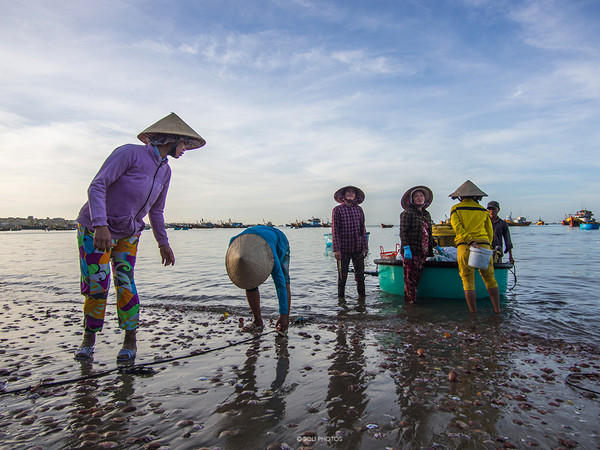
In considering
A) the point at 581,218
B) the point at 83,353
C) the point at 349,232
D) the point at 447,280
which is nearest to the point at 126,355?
the point at 83,353

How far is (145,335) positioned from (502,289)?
762cm

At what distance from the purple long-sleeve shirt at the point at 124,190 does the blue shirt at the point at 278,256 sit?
1.28 metres

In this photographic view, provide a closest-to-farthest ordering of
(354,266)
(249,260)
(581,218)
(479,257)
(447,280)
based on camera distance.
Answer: (249,260) < (479,257) < (447,280) < (354,266) < (581,218)

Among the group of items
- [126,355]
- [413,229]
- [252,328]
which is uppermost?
[413,229]

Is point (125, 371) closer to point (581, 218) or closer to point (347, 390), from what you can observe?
point (347, 390)

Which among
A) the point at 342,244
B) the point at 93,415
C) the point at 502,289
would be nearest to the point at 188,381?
the point at 93,415

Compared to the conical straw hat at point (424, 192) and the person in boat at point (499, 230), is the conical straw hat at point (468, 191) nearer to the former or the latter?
the conical straw hat at point (424, 192)

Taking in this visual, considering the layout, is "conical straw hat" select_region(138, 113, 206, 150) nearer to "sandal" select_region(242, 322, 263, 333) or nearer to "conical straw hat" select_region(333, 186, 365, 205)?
"sandal" select_region(242, 322, 263, 333)

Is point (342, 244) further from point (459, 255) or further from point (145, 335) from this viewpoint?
point (145, 335)

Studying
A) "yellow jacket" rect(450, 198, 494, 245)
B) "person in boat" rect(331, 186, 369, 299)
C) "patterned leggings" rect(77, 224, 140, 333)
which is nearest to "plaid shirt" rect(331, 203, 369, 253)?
"person in boat" rect(331, 186, 369, 299)

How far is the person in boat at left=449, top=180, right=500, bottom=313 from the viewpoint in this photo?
689 centimetres

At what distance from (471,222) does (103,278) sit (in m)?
6.32

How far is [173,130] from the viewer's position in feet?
13.8

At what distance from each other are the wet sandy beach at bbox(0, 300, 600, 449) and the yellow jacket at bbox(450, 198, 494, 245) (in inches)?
73.4
